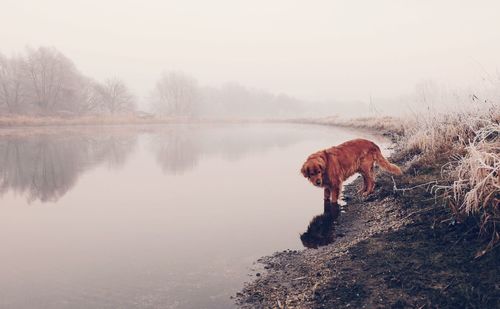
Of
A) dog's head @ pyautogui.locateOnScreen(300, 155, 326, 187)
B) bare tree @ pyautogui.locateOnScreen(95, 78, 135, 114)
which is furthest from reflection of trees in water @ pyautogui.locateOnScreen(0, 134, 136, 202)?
bare tree @ pyautogui.locateOnScreen(95, 78, 135, 114)

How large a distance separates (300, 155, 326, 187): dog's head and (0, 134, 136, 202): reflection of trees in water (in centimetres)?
643

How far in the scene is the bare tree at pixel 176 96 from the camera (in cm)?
7156

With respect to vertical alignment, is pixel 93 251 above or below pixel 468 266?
below

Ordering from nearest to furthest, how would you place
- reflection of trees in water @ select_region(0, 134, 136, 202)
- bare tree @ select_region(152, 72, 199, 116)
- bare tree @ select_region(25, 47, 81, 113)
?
reflection of trees in water @ select_region(0, 134, 136, 202) < bare tree @ select_region(25, 47, 81, 113) < bare tree @ select_region(152, 72, 199, 116)

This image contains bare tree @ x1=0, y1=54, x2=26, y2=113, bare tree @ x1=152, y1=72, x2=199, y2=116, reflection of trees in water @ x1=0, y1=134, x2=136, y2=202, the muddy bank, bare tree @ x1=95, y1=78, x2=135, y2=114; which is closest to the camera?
the muddy bank

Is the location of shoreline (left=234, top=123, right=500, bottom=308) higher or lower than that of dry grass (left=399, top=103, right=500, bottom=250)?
lower

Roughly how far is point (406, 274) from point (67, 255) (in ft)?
15.7

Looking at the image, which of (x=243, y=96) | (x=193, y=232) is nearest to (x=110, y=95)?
(x=243, y=96)

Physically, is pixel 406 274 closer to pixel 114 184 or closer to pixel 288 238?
pixel 288 238

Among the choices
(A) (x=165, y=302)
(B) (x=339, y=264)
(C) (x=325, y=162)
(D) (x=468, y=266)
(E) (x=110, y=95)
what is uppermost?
(E) (x=110, y=95)

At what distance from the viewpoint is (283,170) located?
1223cm

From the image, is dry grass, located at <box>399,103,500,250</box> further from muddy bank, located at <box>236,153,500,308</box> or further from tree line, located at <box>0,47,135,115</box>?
tree line, located at <box>0,47,135,115</box>

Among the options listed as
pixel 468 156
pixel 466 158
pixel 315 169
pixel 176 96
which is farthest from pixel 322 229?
pixel 176 96

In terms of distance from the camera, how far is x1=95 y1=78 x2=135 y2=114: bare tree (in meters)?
59.0
